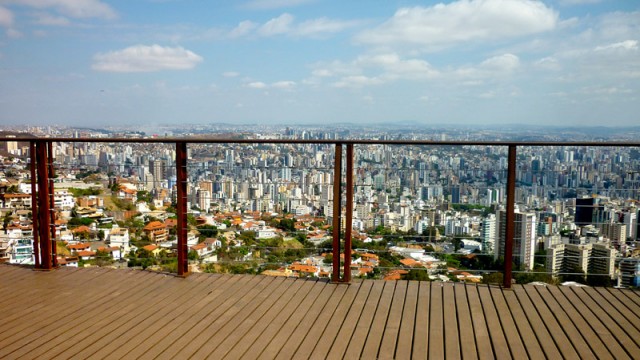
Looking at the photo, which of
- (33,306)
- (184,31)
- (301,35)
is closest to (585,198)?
(33,306)

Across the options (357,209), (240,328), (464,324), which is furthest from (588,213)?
(240,328)

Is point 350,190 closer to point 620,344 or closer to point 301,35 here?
point 620,344

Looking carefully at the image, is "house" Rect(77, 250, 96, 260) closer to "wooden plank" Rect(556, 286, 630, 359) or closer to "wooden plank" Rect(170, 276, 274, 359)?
"wooden plank" Rect(170, 276, 274, 359)

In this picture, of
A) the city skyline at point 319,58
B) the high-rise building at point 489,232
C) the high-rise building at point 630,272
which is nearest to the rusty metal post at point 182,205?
the high-rise building at point 489,232

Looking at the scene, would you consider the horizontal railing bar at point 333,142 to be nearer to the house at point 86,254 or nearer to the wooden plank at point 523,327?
the house at point 86,254

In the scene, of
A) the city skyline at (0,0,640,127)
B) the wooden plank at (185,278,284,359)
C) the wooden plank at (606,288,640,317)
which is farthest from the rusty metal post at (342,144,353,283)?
the city skyline at (0,0,640,127)

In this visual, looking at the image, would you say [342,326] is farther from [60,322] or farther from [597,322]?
[60,322]
